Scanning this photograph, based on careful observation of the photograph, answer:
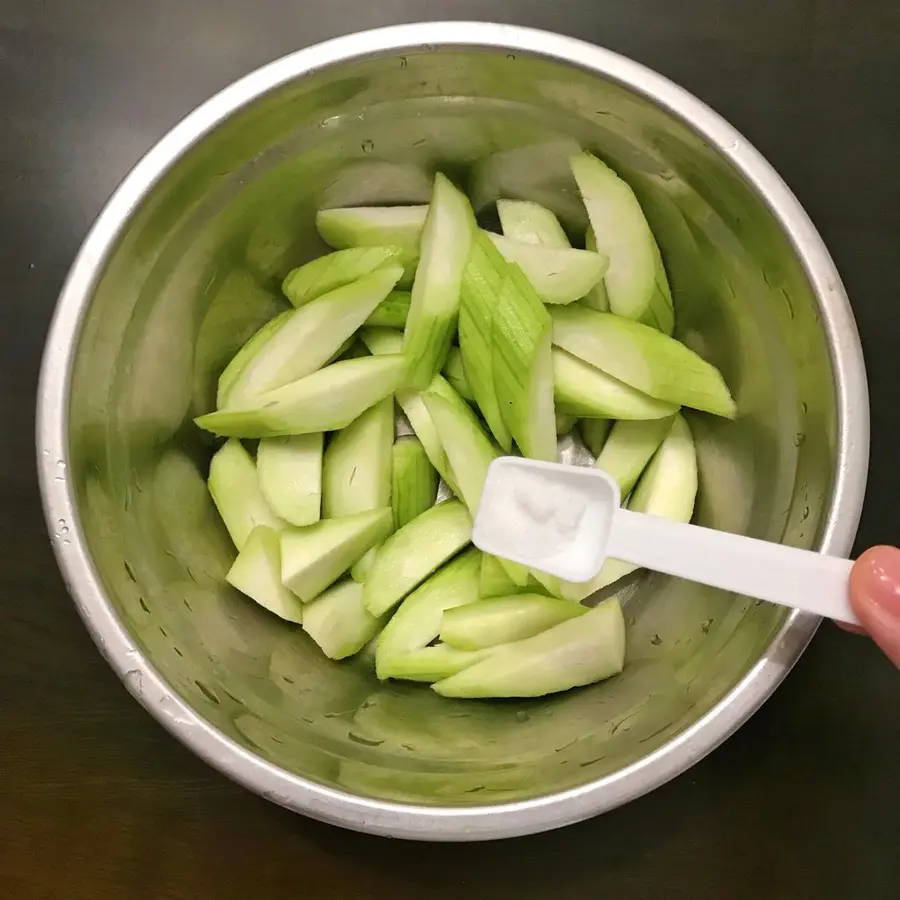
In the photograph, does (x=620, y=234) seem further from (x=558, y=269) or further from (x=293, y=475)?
(x=293, y=475)

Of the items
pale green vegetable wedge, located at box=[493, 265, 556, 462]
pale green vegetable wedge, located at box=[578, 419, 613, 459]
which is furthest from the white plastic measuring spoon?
pale green vegetable wedge, located at box=[578, 419, 613, 459]

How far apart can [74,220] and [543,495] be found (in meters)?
0.51

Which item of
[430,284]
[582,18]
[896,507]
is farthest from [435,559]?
[582,18]

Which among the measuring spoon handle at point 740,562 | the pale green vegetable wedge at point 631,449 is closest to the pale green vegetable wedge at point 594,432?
the pale green vegetable wedge at point 631,449

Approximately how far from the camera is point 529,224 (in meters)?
0.72

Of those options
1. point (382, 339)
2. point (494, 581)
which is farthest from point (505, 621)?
point (382, 339)

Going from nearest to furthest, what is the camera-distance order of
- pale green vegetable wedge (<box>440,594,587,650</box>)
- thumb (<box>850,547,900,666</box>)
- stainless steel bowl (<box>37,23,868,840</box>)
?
thumb (<box>850,547,900,666</box>) < stainless steel bowl (<box>37,23,868,840</box>) < pale green vegetable wedge (<box>440,594,587,650</box>)

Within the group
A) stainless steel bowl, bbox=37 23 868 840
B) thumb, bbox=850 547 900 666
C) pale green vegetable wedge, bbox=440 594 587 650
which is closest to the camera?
thumb, bbox=850 547 900 666

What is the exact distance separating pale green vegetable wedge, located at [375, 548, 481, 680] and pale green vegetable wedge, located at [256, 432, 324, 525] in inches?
3.9

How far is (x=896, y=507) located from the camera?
72cm

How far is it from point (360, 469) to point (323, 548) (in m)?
0.08

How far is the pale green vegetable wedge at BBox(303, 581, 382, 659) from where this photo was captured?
675mm

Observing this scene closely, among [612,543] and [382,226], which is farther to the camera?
[382,226]

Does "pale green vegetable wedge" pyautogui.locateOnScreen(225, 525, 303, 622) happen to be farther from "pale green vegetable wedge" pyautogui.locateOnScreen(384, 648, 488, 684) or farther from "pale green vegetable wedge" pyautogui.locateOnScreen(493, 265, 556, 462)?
"pale green vegetable wedge" pyautogui.locateOnScreen(493, 265, 556, 462)
